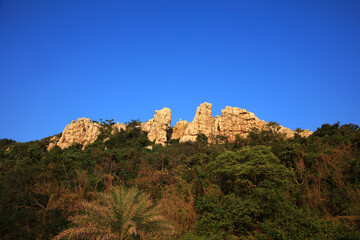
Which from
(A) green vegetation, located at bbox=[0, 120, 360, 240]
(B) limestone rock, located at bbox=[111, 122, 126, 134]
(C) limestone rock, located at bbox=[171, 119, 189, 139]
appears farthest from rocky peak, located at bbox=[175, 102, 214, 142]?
(B) limestone rock, located at bbox=[111, 122, 126, 134]

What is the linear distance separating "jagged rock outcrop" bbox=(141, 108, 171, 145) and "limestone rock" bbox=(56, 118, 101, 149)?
299 inches

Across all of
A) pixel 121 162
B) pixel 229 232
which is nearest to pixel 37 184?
pixel 121 162

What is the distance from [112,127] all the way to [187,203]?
91.8 feet

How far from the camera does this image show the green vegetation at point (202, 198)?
37.6 ft

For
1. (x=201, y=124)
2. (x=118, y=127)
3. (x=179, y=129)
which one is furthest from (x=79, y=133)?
(x=201, y=124)

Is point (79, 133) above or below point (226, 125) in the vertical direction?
below

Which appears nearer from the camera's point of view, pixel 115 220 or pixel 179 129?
pixel 115 220

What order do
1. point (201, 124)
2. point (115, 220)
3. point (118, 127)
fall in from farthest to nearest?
1. point (118, 127)
2. point (201, 124)
3. point (115, 220)

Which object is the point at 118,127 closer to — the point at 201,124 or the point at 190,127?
the point at 190,127

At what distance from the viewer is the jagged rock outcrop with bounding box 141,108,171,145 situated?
3938cm

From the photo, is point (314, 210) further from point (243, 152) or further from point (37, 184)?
point (37, 184)

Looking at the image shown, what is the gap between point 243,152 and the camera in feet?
67.0

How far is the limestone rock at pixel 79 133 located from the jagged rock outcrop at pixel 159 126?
7591 mm

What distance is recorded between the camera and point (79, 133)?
41.8 meters
